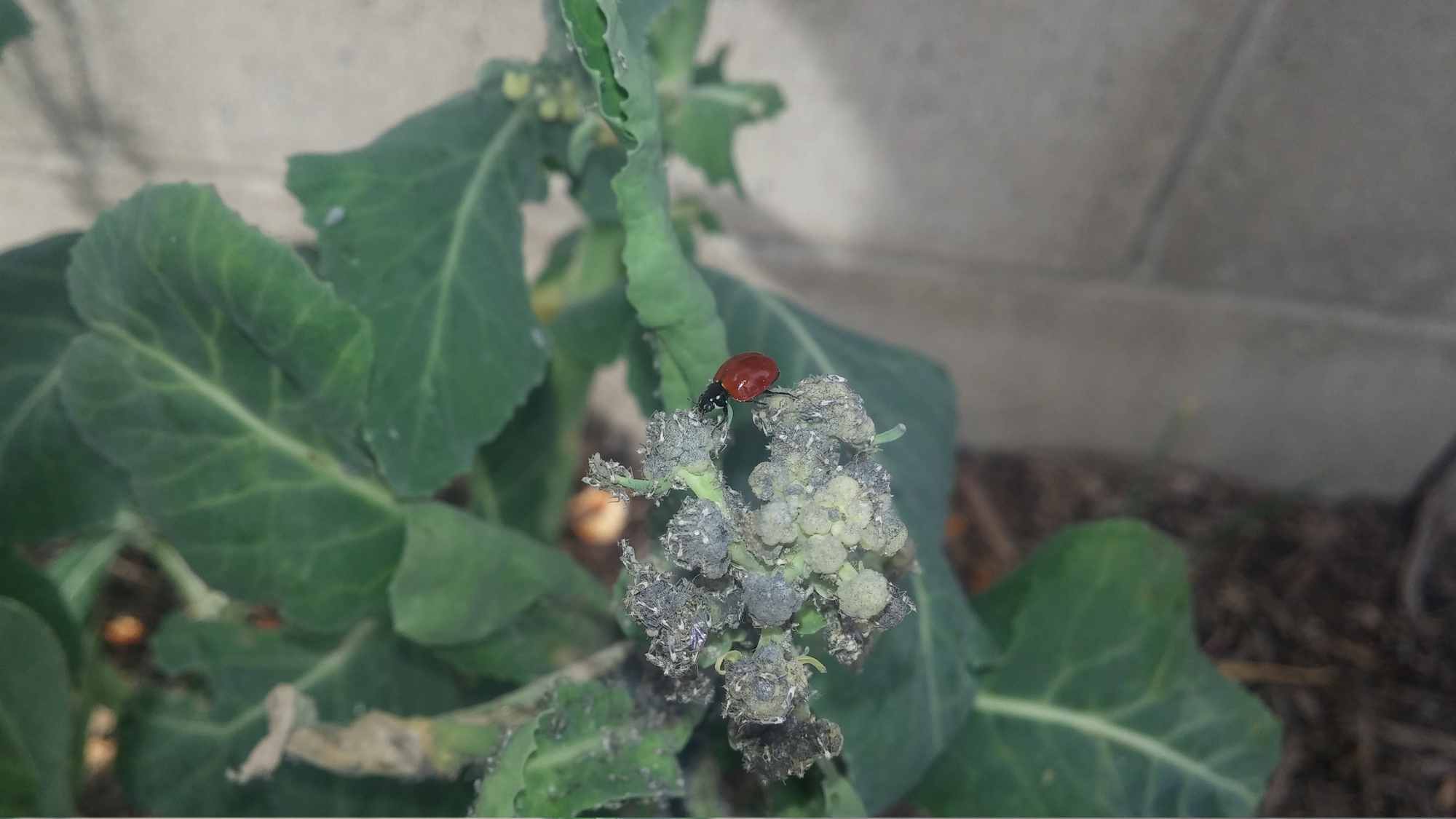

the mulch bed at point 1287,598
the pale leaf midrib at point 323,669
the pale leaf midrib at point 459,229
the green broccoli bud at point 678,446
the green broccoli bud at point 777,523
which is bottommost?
the mulch bed at point 1287,598

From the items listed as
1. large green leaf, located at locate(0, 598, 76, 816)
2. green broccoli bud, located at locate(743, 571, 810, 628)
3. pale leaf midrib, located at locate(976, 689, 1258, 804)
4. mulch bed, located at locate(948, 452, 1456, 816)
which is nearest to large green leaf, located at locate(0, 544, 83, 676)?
large green leaf, located at locate(0, 598, 76, 816)

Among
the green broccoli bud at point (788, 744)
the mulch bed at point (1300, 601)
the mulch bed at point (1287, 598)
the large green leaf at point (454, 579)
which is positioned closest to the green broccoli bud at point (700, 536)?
the green broccoli bud at point (788, 744)

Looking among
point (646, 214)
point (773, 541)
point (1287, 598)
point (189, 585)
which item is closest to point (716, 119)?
point (646, 214)

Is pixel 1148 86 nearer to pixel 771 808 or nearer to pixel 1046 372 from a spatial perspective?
pixel 1046 372

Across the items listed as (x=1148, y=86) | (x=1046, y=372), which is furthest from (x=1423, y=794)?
(x=1148, y=86)

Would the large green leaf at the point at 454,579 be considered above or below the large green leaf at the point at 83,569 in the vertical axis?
above

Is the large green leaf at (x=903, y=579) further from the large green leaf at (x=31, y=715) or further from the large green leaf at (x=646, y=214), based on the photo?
the large green leaf at (x=31, y=715)
